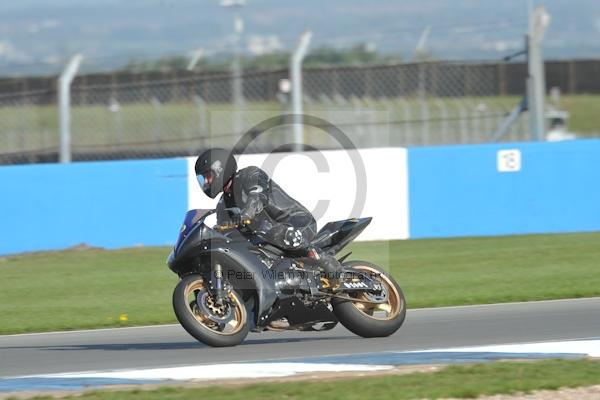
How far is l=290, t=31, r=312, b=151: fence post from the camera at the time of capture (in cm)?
1591

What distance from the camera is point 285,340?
897cm

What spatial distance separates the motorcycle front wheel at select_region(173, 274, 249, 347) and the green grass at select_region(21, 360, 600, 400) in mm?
1222

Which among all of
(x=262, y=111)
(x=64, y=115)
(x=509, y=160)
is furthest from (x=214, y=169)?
(x=262, y=111)

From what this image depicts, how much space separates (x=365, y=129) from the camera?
18391 mm

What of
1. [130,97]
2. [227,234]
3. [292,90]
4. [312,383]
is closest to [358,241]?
[292,90]

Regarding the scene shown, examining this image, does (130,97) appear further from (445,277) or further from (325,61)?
(445,277)

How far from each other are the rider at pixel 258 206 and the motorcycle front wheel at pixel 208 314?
0.52 m

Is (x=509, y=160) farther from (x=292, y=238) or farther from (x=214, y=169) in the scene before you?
(x=214, y=169)

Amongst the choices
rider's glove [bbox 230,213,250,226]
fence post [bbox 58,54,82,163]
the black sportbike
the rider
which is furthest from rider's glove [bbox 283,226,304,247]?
fence post [bbox 58,54,82,163]

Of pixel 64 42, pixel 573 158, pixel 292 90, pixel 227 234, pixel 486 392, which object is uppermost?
pixel 64 42

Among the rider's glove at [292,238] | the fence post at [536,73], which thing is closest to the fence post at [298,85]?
the fence post at [536,73]

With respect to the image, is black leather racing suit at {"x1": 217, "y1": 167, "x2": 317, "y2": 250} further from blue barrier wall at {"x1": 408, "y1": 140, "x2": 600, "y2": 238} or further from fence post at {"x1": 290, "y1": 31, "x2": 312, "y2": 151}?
fence post at {"x1": 290, "y1": 31, "x2": 312, "y2": 151}

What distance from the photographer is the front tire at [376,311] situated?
336 inches

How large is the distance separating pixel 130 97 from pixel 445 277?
23.7ft
